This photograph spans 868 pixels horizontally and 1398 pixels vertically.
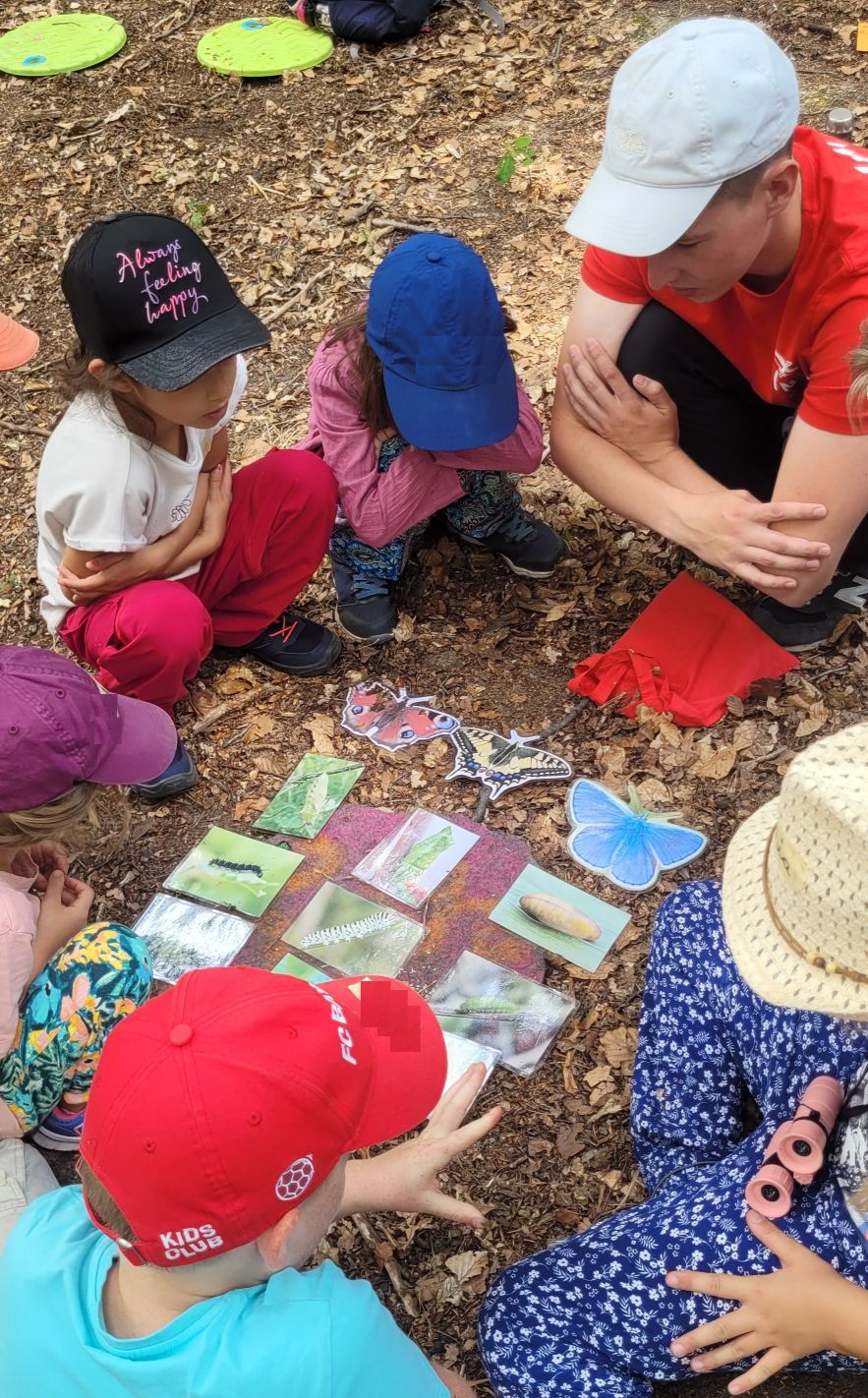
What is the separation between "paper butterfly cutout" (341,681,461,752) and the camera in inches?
119

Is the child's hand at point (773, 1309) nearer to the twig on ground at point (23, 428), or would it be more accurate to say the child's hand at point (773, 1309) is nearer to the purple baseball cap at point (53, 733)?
the purple baseball cap at point (53, 733)

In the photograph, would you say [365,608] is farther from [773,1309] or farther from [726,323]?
[773,1309]

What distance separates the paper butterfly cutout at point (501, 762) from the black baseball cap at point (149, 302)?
3.67ft

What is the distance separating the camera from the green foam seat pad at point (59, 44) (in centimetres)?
540

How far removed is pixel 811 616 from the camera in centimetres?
301

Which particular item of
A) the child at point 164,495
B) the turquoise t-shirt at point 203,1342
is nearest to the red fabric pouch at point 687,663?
the child at point 164,495

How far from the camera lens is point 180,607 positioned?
9.25 feet

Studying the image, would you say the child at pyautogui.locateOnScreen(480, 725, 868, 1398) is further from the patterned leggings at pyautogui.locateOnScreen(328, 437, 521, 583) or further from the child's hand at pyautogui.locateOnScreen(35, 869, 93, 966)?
the patterned leggings at pyautogui.locateOnScreen(328, 437, 521, 583)

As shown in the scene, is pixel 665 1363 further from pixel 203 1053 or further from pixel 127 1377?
pixel 203 1053

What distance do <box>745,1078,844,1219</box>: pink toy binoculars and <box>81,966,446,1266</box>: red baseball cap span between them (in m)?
0.69

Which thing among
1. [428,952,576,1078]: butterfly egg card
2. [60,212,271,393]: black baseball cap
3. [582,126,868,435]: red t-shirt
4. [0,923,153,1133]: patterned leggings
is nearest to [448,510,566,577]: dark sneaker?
[582,126,868,435]: red t-shirt

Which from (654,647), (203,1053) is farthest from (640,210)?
(203,1053)

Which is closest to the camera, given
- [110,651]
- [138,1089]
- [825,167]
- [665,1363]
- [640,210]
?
[138,1089]

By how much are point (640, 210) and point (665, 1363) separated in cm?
210
